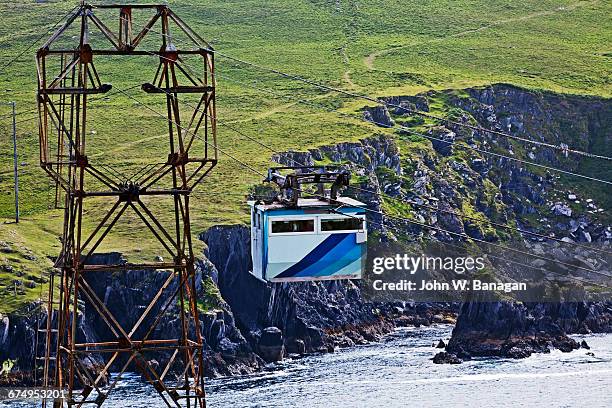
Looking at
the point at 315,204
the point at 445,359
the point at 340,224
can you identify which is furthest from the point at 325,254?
the point at 445,359

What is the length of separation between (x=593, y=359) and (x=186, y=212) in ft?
345

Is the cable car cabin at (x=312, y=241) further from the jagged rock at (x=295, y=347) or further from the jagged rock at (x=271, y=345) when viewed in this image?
the jagged rock at (x=295, y=347)

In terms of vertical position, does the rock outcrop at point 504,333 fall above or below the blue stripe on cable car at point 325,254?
below

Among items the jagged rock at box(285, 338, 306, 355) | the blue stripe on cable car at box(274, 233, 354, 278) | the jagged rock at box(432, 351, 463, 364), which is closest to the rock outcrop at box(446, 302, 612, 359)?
the jagged rock at box(432, 351, 463, 364)

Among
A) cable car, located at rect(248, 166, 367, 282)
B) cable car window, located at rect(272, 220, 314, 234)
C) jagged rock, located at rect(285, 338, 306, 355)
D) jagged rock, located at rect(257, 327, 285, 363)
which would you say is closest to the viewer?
cable car, located at rect(248, 166, 367, 282)

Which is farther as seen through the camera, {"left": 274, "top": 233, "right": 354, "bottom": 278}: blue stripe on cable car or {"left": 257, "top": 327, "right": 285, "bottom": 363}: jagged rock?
{"left": 257, "top": 327, "right": 285, "bottom": 363}: jagged rock

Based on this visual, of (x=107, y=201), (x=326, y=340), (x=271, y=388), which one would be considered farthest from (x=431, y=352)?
(x=107, y=201)

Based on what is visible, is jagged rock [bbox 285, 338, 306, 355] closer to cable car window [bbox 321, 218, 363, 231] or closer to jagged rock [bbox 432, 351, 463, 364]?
jagged rock [bbox 432, 351, 463, 364]

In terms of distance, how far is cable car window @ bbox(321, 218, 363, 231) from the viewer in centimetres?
7700

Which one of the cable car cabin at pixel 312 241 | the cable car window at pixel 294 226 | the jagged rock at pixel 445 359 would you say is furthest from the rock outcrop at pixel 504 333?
the cable car window at pixel 294 226

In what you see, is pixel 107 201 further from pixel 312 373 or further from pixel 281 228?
pixel 281 228

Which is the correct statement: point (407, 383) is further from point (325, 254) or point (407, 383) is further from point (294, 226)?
point (325, 254)

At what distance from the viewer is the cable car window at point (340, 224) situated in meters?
77.0

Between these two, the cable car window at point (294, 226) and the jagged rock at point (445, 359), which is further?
the jagged rock at point (445, 359)
